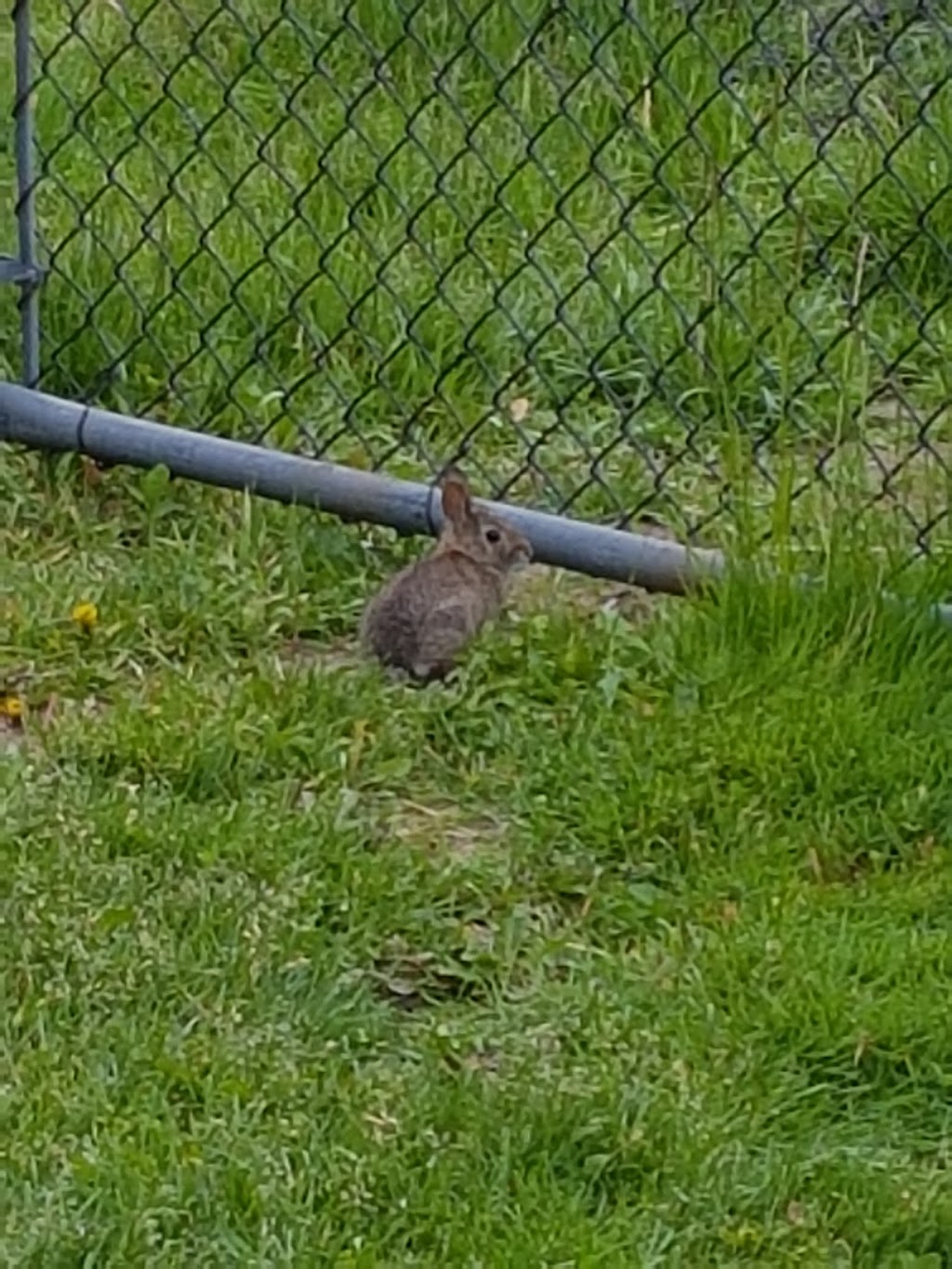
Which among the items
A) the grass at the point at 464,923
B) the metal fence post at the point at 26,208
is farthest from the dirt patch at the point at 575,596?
the metal fence post at the point at 26,208

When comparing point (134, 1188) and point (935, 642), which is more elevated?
point (935, 642)

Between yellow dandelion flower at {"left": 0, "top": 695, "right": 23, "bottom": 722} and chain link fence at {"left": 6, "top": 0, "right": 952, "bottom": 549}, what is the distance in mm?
940

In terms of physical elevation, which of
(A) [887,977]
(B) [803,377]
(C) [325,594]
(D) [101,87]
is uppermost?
(D) [101,87]

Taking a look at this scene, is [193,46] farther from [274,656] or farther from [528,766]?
[528,766]

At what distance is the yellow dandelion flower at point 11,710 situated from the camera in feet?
13.2

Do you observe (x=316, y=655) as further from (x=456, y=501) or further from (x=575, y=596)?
(x=575, y=596)

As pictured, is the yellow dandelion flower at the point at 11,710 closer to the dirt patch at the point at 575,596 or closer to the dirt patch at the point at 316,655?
the dirt patch at the point at 316,655

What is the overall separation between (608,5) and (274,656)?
2.44 metres

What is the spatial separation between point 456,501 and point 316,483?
0.31 m

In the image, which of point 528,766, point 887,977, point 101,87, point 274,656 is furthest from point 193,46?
point 887,977

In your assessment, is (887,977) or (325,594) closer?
(887,977)

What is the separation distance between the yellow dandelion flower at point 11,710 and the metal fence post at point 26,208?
935 millimetres

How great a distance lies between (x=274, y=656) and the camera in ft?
13.8

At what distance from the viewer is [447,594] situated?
4.10 meters
